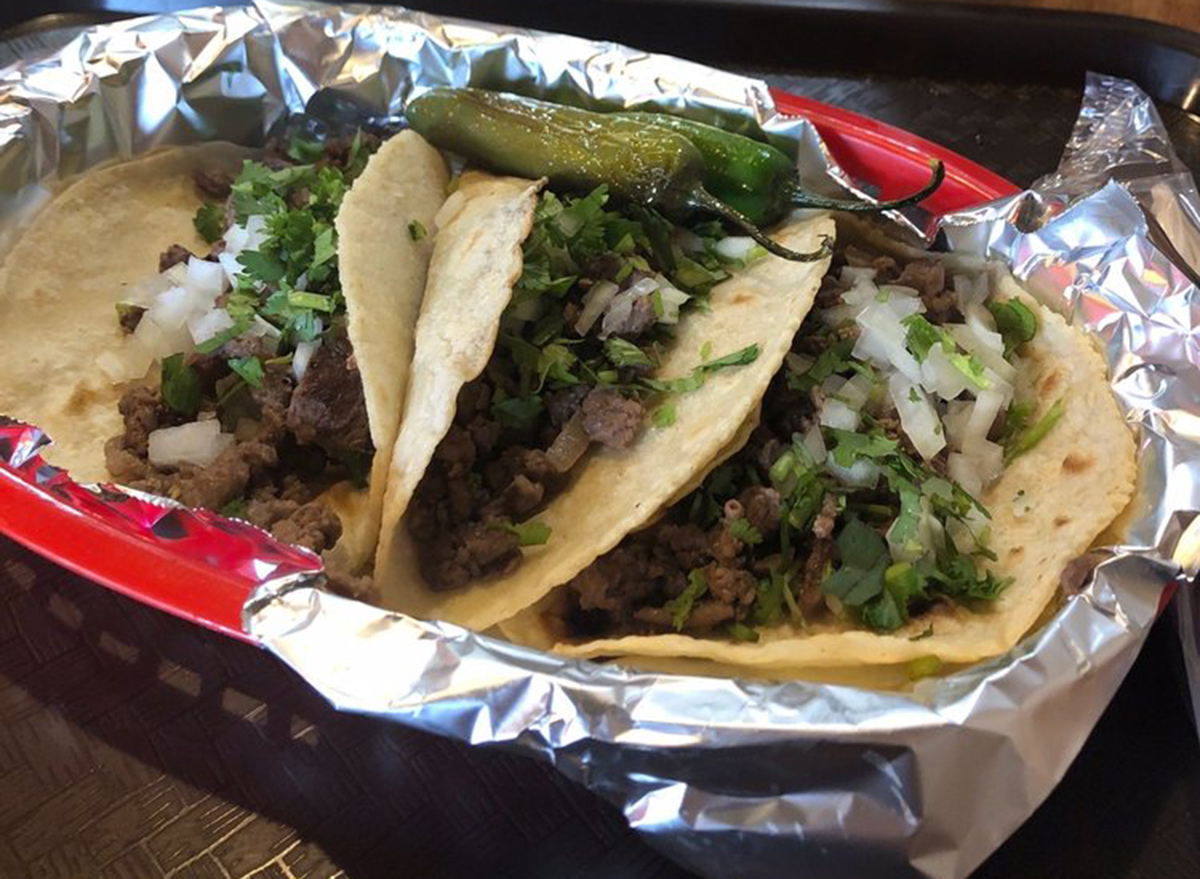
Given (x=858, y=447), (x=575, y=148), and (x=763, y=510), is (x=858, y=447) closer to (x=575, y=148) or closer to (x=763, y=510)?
(x=763, y=510)

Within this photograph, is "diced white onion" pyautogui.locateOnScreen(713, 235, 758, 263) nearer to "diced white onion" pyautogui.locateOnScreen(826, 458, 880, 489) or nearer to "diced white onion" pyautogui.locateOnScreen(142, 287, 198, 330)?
"diced white onion" pyautogui.locateOnScreen(826, 458, 880, 489)

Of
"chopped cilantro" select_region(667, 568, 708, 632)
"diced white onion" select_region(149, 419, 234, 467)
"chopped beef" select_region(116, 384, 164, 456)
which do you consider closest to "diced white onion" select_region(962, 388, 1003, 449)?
"chopped cilantro" select_region(667, 568, 708, 632)

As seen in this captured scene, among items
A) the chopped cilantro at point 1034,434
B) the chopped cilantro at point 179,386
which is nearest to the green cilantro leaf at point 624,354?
the chopped cilantro at point 1034,434

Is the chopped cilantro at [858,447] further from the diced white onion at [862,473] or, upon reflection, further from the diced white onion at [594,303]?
the diced white onion at [594,303]

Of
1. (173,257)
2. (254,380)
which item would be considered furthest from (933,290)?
(173,257)

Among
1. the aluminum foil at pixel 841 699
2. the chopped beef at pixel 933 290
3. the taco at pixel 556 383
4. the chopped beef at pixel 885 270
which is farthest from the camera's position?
the chopped beef at pixel 885 270

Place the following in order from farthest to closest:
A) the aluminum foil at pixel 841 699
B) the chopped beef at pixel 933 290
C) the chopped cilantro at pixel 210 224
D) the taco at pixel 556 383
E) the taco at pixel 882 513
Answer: the chopped cilantro at pixel 210 224 < the chopped beef at pixel 933 290 < the taco at pixel 556 383 < the taco at pixel 882 513 < the aluminum foil at pixel 841 699

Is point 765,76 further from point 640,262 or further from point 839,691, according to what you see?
point 839,691
